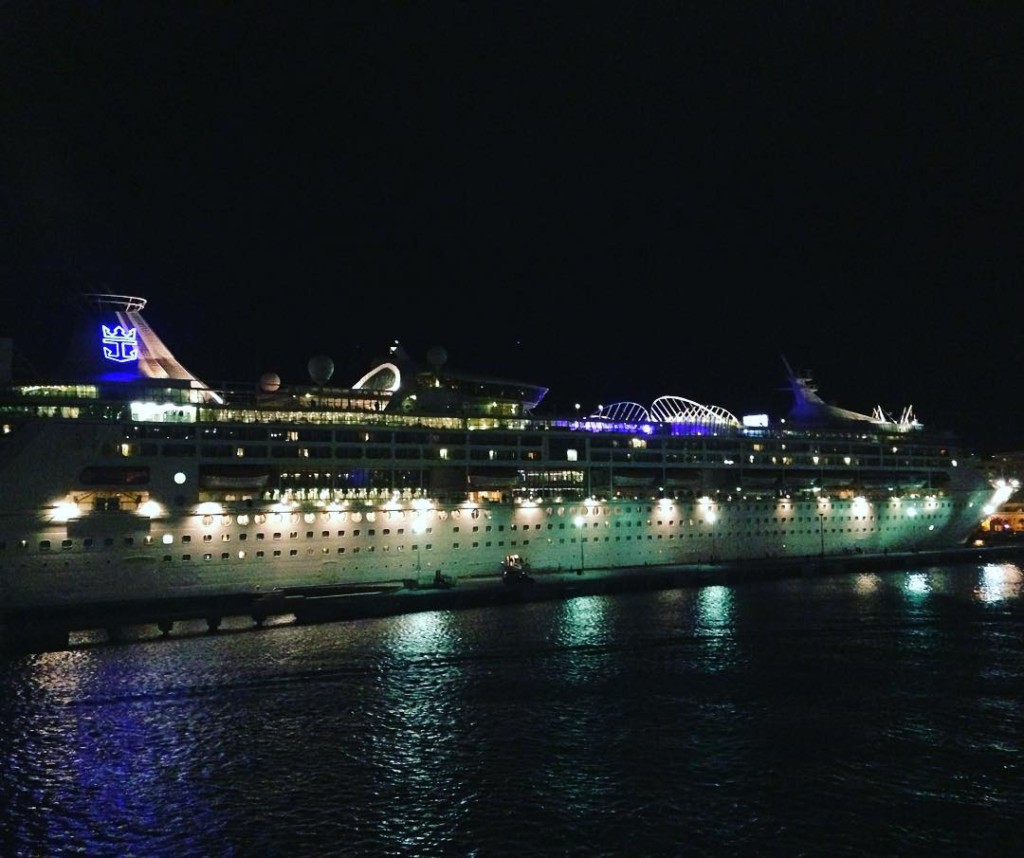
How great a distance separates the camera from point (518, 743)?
19859 millimetres

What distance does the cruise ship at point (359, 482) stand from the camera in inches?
1255

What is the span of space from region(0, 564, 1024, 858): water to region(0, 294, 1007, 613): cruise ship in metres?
4.21

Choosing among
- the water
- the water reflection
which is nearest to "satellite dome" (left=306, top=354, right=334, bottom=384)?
the water

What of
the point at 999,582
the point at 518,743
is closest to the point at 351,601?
the point at 518,743

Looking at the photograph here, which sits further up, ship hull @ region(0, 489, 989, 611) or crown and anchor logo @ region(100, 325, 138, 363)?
crown and anchor logo @ region(100, 325, 138, 363)

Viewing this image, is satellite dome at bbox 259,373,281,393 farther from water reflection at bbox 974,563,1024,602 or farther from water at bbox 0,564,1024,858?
water reflection at bbox 974,563,1024,602

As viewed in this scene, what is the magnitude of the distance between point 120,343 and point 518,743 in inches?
1022

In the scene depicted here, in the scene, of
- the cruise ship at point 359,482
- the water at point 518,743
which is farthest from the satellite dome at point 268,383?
the water at point 518,743

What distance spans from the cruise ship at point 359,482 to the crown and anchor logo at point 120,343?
0.19 ft

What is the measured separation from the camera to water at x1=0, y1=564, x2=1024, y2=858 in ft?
50.8

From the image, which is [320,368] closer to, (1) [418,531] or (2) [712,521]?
(1) [418,531]

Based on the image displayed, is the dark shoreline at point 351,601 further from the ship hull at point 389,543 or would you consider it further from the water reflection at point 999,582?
the water reflection at point 999,582

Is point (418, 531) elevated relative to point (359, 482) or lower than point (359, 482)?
lower

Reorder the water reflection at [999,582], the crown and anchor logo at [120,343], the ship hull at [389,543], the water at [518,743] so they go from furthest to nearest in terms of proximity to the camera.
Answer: the water reflection at [999,582] < the crown and anchor logo at [120,343] < the ship hull at [389,543] < the water at [518,743]
